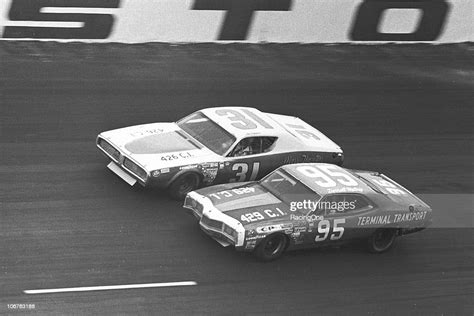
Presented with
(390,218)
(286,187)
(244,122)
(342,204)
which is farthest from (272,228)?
(244,122)

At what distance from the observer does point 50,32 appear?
54.5 feet

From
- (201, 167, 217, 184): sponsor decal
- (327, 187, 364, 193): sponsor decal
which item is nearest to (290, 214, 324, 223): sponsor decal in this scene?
(327, 187, 364, 193): sponsor decal

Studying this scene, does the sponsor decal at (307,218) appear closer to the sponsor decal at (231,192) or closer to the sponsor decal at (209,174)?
the sponsor decal at (231,192)

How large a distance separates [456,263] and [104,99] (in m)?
6.68

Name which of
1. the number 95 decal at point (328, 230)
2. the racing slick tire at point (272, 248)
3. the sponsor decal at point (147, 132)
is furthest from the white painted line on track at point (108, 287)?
the sponsor decal at point (147, 132)

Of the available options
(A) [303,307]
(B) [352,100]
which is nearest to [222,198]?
(A) [303,307]

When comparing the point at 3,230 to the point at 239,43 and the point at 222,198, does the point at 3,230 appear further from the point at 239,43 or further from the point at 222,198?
the point at 239,43

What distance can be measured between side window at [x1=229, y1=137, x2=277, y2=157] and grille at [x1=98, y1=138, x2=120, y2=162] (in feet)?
4.96

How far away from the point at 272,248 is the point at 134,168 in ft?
7.44

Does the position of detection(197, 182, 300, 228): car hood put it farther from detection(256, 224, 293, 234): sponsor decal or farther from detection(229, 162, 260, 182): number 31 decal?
detection(229, 162, 260, 182): number 31 decal

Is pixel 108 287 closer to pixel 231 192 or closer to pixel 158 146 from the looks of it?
pixel 231 192

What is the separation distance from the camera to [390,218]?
11.0 meters

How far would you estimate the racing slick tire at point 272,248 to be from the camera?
10.3 metres

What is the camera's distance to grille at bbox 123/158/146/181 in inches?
451
